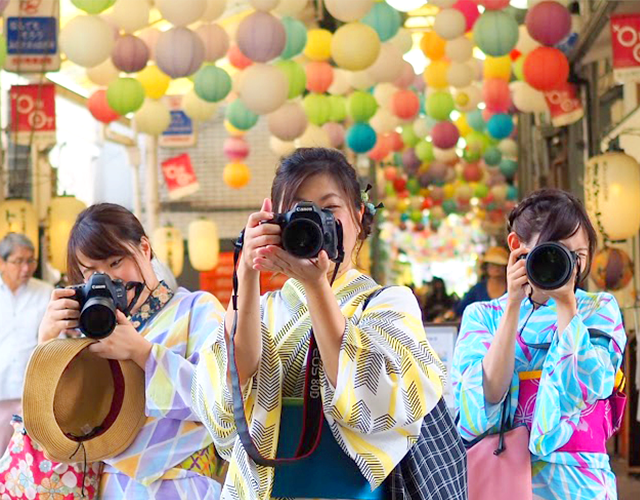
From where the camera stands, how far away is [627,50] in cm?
619

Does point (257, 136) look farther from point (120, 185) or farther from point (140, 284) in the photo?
point (140, 284)

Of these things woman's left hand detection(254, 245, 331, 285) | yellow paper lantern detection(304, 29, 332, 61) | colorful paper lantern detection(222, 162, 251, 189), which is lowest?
woman's left hand detection(254, 245, 331, 285)

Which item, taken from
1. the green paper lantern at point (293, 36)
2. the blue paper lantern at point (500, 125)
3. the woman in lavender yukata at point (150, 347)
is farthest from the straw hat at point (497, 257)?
the blue paper lantern at point (500, 125)

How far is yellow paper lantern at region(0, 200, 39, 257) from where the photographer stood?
296 inches

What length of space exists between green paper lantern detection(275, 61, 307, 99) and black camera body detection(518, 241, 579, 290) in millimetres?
6013

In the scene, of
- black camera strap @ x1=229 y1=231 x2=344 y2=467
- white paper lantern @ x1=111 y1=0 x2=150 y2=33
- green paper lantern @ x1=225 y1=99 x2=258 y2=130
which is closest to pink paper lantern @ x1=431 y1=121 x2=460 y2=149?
green paper lantern @ x1=225 y1=99 x2=258 y2=130

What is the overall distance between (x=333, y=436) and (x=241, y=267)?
0.35 m

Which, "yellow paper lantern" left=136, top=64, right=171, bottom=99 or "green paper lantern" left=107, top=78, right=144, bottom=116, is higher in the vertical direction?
"yellow paper lantern" left=136, top=64, right=171, bottom=99

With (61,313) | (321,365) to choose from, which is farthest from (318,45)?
(321,365)

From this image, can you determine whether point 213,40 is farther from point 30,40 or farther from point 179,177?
point 179,177

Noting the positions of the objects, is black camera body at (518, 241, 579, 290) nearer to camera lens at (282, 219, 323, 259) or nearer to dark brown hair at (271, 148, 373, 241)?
dark brown hair at (271, 148, 373, 241)

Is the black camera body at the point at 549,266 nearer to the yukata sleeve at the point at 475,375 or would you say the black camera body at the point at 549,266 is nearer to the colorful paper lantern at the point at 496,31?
the yukata sleeve at the point at 475,375

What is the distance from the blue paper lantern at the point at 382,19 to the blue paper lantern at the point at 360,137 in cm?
182

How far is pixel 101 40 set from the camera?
288 inches
